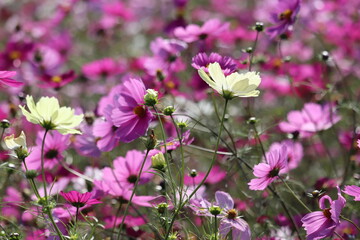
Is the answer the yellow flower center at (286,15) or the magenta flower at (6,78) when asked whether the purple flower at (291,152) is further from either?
the magenta flower at (6,78)

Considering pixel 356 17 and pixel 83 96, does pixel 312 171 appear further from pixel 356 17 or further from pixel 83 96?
pixel 83 96

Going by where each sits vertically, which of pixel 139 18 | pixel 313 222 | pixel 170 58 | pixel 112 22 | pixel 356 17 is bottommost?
pixel 139 18

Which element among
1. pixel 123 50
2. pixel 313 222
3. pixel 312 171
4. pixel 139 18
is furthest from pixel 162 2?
pixel 313 222

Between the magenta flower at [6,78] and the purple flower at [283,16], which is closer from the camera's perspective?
the magenta flower at [6,78]

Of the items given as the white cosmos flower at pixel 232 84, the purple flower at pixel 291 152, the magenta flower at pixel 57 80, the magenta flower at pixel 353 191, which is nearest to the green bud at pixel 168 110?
the white cosmos flower at pixel 232 84

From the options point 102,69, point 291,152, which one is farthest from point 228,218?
point 102,69

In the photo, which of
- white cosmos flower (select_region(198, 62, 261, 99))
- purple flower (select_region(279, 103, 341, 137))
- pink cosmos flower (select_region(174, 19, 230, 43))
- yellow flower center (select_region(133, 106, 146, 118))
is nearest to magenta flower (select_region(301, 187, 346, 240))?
white cosmos flower (select_region(198, 62, 261, 99))

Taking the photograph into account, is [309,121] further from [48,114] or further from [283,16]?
[48,114]
